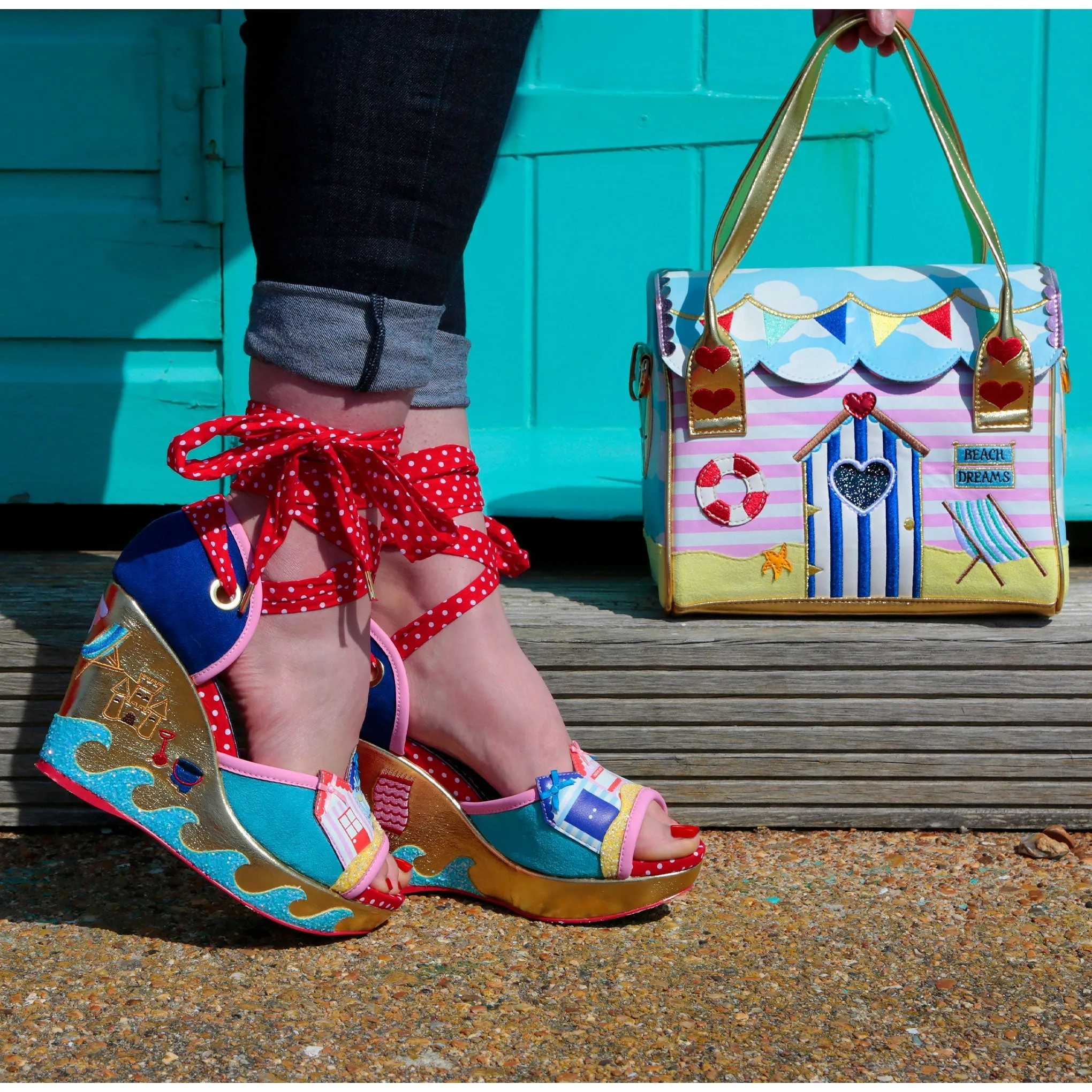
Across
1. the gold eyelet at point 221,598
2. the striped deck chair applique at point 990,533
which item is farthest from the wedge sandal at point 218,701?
the striped deck chair applique at point 990,533

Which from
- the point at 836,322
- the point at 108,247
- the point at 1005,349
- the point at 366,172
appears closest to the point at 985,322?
the point at 1005,349

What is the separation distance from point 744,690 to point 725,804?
131 mm

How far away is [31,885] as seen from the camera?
3.58ft

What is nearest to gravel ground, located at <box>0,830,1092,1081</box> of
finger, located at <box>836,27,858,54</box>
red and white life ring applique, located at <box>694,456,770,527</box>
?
red and white life ring applique, located at <box>694,456,770,527</box>

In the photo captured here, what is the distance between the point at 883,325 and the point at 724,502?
0.26 metres

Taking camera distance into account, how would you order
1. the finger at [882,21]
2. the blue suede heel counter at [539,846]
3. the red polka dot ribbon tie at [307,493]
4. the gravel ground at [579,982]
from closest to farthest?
the gravel ground at [579,982]
the red polka dot ribbon tie at [307,493]
the blue suede heel counter at [539,846]
the finger at [882,21]

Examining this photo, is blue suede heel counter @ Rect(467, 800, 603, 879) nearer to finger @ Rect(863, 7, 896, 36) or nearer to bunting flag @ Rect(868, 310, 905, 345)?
bunting flag @ Rect(868, 310, 905, 345)

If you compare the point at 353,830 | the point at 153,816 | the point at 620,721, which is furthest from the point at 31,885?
the point at 620,721

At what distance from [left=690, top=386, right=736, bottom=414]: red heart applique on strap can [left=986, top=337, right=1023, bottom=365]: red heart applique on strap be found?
276 millimetres

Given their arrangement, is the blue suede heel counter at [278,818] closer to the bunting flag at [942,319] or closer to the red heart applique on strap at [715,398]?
the red heart applique on strap at [715,398]

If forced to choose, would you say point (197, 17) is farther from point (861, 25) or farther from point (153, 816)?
point (153, 816)

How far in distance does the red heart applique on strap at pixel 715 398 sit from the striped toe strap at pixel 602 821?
0.43 m

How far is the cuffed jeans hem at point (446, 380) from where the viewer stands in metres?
1.06

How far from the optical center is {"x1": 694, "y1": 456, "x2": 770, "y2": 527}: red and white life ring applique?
1.22 meters
